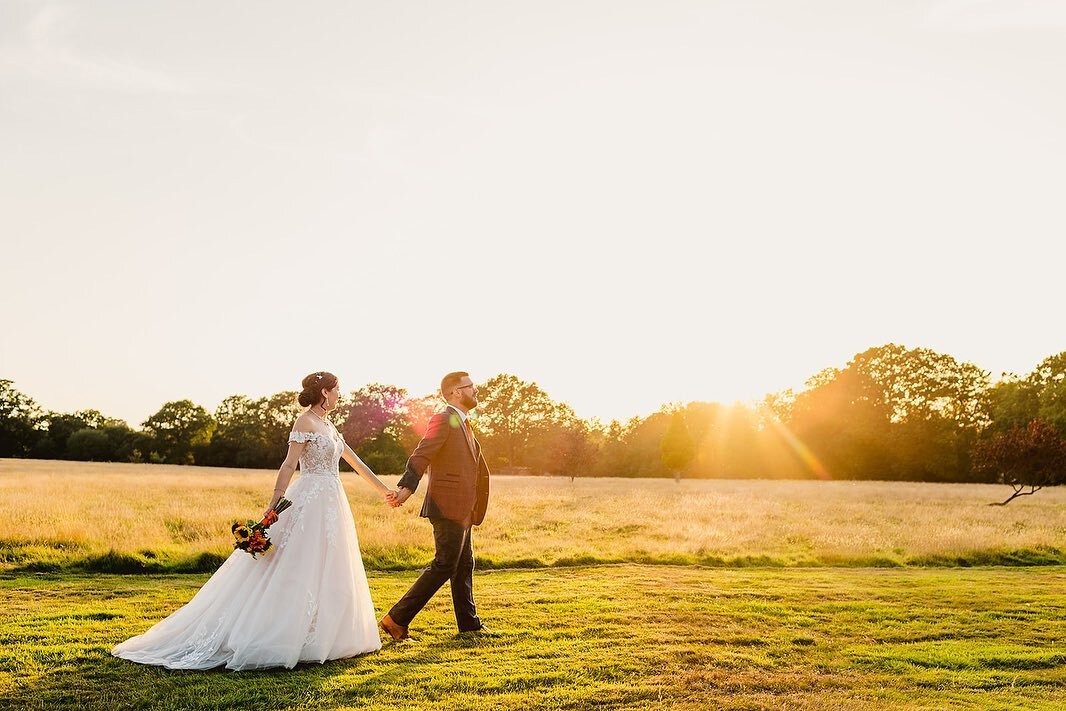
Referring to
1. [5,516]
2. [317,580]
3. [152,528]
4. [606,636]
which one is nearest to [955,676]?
[606,636]

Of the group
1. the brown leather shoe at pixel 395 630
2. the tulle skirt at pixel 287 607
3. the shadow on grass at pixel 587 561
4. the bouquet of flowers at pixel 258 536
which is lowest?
the shadow on grass at pixel 587 561

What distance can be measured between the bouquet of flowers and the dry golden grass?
25.1ft

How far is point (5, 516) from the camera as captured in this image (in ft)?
56.3

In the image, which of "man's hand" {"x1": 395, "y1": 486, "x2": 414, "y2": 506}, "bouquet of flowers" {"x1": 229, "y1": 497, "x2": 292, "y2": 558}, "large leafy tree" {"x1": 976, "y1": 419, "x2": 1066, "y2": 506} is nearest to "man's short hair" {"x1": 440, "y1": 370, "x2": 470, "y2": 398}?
"man's hand" {"x1": 395, "y1": 486, "x2": 414, "y2": 506}

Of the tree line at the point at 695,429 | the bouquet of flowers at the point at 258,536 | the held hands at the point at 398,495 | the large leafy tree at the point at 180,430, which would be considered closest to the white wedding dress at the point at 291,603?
the bouquet of flowers at the point at 258,536

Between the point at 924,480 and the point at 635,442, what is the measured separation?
27423mm

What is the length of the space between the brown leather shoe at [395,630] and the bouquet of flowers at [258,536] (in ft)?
4.80

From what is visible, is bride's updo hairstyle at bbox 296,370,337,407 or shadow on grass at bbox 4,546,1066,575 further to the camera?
shadow on grass at bbox 4,546,1066,575

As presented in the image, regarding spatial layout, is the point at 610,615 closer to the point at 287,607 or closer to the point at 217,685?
the point at 287,607

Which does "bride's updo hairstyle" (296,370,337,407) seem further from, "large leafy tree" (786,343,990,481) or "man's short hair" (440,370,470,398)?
"large leafy tree" (786,343,990,481)

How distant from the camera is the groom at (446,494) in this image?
8125 millimetres

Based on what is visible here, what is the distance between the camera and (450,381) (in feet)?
28.2

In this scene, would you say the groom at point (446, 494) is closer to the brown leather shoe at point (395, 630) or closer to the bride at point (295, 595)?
the brown leather shoe at point (395, 630)

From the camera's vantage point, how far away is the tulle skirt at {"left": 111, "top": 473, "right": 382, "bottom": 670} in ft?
23.1
